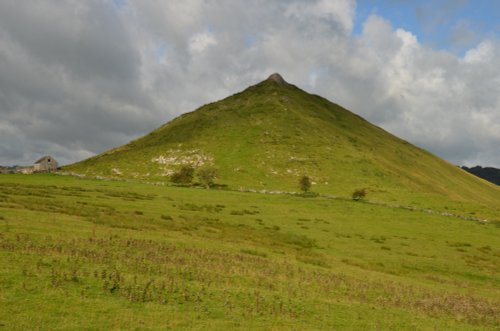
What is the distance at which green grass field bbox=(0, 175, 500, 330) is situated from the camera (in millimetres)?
15508

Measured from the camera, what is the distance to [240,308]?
56.4 ft

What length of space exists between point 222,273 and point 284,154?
109782mm

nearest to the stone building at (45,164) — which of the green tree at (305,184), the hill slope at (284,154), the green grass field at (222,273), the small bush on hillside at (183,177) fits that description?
the hill slope at (284,154)

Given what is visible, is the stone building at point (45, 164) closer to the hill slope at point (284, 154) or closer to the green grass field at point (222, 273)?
the hill slope at point (284, 154)

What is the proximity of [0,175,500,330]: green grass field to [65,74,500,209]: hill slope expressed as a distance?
54546mm

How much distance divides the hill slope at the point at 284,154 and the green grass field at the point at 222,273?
54.5m

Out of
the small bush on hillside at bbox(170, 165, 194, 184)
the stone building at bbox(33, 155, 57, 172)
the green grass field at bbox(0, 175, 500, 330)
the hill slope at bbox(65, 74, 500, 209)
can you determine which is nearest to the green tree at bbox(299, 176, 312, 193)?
the hill slope at bbox(65, 74, 500, 209)

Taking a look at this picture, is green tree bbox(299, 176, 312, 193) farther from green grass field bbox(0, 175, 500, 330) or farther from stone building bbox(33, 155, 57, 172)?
stone building bbox(33, 155, 57, 172)

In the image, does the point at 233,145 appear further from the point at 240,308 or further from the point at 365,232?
the point at 240,308

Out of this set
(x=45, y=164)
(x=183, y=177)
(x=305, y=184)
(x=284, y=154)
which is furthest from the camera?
(x=284, y=154)

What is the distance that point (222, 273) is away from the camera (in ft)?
75.2

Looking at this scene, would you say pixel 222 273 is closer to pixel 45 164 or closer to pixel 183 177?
pixel 183 177

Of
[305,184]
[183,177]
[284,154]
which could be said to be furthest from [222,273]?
[284,154]

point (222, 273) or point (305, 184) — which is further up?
point (305, 184)
